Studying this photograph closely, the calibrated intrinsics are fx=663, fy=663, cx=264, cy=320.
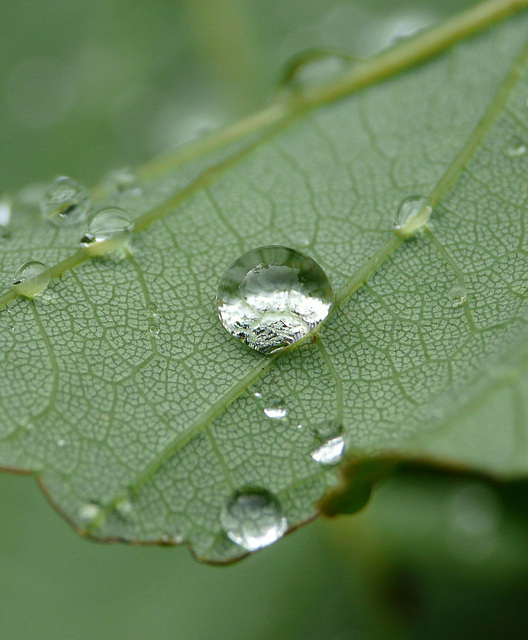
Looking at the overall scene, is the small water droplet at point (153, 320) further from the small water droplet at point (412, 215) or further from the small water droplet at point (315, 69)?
the small water droplet at point (315, 69)

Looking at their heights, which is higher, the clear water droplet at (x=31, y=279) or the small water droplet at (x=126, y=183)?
the small water droplet at (x=126, y=183)

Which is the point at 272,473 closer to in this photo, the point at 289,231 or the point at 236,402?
the point at 236,402

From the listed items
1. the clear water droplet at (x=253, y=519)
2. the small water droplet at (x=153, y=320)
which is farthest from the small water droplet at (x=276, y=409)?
the small water droplet at (x=153, y=320)

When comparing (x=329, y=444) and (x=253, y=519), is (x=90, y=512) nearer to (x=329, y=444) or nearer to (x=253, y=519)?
(x=253, y=519)

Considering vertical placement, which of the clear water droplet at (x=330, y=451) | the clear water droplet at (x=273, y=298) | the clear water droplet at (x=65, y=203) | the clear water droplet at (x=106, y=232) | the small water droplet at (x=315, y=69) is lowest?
the clear water droplet at (x=330, y=451)

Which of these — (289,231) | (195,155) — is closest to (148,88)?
(195,155)

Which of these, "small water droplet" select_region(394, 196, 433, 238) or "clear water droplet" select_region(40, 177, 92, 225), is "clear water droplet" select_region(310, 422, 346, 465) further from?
"clear water droplet" select_region(40, 177, 92, 225)

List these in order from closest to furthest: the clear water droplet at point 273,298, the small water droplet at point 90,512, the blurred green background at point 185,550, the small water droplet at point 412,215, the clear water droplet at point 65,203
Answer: the small water droplet at point 90,512 < the clear water droplet at point 273,298 < the small water droplet at point 412,215 < the clear water droplet at point 65,203 < the blurred green background at point 185,550
